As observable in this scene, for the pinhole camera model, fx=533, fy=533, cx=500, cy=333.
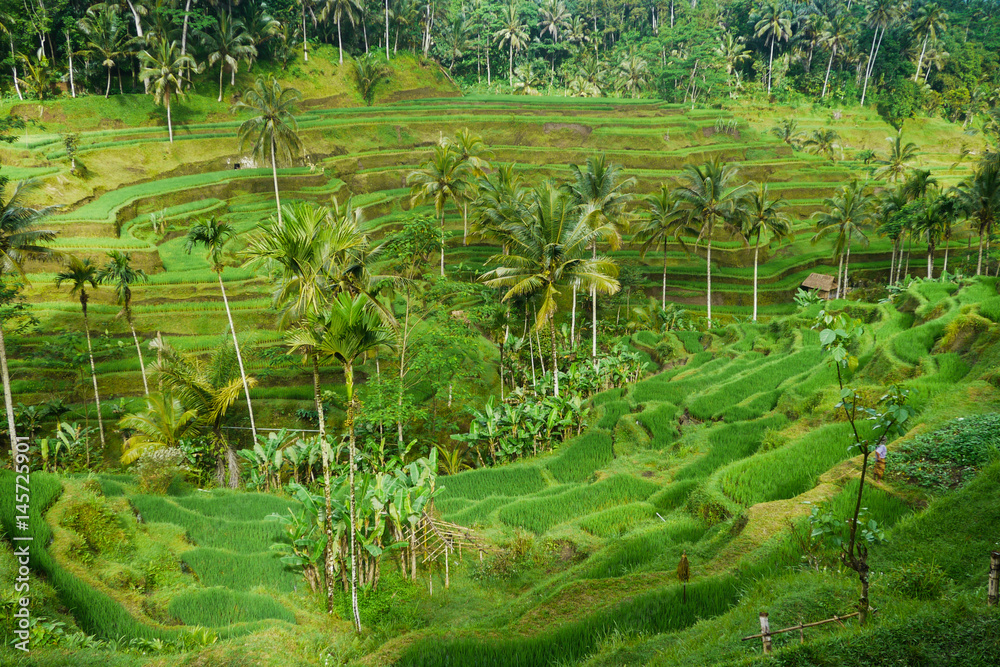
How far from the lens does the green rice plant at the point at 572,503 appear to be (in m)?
10.9

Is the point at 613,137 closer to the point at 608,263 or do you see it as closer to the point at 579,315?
the point at 579,315

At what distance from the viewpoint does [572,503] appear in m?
11.4

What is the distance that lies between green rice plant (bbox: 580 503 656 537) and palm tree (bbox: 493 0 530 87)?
67318 millimetres

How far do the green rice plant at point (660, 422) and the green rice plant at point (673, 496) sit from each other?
3.40 meters

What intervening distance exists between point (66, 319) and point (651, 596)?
85.3ft

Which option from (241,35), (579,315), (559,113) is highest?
(241,35)

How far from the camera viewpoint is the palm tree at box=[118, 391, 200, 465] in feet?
47.8

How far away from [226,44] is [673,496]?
50775mm

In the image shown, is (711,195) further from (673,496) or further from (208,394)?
(208,394)

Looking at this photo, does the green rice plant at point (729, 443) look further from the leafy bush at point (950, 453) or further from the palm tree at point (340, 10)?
the palm tree at point (340, 10)

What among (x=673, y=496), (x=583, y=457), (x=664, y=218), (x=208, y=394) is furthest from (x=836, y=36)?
(x=208, y=394)

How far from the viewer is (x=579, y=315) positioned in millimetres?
29016

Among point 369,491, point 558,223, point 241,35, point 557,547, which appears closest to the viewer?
point 369,491

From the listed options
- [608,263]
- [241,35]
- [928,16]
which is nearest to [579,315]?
[608,263]
